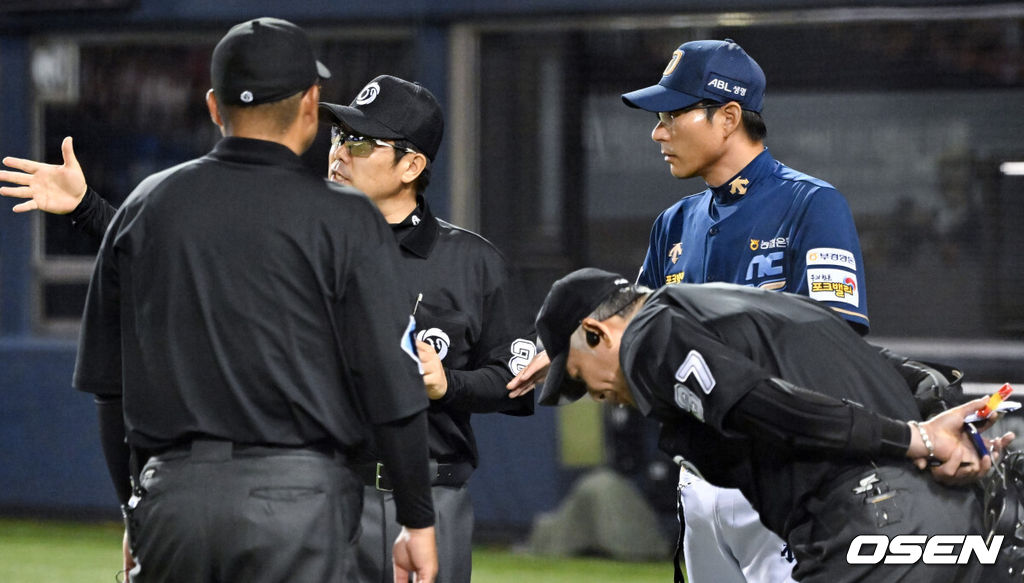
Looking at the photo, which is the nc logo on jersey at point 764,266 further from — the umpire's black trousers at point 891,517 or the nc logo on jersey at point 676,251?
the umpire's black trousers at point 891,517

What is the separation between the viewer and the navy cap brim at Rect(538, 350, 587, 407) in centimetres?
279

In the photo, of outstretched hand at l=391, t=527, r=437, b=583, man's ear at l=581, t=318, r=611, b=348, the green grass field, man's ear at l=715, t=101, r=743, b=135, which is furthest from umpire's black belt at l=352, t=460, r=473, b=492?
the green grass field

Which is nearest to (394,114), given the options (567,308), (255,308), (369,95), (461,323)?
(369,95)

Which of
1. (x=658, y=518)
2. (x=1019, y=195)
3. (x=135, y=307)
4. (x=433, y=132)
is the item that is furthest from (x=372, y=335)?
(x=1019, y=195)

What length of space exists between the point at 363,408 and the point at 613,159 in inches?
187

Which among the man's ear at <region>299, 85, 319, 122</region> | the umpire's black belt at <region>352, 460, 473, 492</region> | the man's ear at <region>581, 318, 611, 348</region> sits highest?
the man's ear at <region>299, 85, 319, 122</region>

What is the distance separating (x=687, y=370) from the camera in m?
2.53

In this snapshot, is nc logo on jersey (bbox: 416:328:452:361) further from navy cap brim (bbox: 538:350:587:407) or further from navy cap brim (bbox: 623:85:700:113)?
navy cap brim (bbox: 623:85:700:113)

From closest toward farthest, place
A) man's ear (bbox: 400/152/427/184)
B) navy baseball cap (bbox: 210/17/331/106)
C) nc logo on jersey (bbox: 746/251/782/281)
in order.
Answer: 1. navy baseball cap (bbox: 210/17/331/106)
2. nc logo on jersey (bbox: 746/251/782/281)
3. man's ear (bbox: 400/152/427/184)

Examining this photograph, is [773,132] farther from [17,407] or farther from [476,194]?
[17,407]

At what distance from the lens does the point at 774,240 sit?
3.50 m

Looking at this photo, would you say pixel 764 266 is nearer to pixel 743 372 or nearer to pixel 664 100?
pixel 664 100

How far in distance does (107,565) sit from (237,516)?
4685 mm

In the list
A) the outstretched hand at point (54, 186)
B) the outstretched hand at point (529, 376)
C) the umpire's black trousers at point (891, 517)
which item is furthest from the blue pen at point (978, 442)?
the outstretched hand at point (54, 186)
